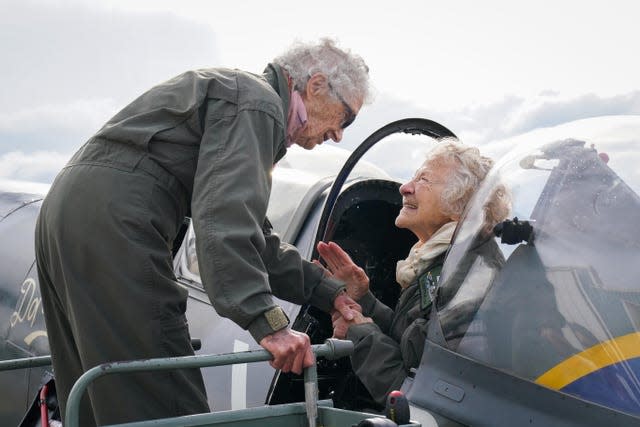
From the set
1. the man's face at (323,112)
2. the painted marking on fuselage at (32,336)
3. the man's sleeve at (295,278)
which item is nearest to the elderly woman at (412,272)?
the man's sleeve at (295,278)

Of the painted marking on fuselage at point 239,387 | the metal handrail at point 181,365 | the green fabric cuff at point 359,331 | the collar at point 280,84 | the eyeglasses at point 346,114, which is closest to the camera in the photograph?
the metal handrail at point 181,365

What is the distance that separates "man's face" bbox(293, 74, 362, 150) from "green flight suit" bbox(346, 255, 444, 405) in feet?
2.38

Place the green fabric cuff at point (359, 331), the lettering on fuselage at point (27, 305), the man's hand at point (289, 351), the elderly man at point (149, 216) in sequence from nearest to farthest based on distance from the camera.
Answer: the man's hand at point (289, 351) → the elderly man at point (149, 216) → the green fabric cuff at point (359, 331) → the lettering on fuselage at point (27, 305)

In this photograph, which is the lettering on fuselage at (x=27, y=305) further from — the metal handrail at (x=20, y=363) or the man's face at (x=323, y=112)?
the man's face at (x=323, y=112)

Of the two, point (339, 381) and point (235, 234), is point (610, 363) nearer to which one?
point (235, 234)

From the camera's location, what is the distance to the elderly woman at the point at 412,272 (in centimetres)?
305

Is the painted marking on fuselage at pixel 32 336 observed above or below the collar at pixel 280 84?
below

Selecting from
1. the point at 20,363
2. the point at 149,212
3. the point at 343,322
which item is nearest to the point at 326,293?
the point at 343,322

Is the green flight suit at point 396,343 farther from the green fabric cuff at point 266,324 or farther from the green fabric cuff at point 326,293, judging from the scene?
the green fabric cuff at point 266,324

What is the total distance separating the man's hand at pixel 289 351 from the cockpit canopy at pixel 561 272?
51 cm

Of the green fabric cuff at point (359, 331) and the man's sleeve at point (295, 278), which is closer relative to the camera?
the green fabric cuff at point (359, 331)

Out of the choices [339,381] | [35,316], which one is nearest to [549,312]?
[339,381]

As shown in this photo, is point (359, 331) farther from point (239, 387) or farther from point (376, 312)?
point (239, 387)

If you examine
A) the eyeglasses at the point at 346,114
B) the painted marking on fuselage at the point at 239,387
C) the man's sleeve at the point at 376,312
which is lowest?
the painted marking on fuselage at the point at 239,387
